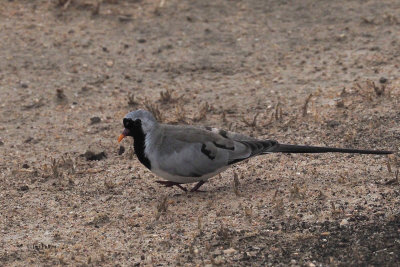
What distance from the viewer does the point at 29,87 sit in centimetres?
857

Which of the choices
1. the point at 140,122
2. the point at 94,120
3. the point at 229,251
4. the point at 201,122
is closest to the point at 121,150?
the point at 94,120

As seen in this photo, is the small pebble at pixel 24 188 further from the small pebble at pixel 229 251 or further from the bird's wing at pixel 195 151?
the small pebble at pixel 229 251

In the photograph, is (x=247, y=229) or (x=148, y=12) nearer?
(x=247, y=229)

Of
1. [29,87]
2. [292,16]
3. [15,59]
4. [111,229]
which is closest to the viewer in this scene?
[111,229]

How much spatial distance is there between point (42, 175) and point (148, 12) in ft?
13.9

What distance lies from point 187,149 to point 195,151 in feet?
0.20

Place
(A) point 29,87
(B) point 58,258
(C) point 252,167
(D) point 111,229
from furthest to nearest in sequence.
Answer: (A) point 29,87, (C) point 252,167, (D) point 111,229, (B) point 58,258

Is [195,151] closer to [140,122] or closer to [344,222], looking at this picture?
[140,122]

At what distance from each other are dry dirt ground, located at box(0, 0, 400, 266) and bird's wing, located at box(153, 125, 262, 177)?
284mm

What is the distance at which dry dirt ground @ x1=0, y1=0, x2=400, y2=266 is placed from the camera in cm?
533

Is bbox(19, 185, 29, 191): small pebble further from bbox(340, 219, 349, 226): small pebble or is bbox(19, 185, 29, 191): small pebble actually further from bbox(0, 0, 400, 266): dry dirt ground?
bbox(340, 219, 349, 226): small pebble

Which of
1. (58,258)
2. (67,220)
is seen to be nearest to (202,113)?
(67,220)

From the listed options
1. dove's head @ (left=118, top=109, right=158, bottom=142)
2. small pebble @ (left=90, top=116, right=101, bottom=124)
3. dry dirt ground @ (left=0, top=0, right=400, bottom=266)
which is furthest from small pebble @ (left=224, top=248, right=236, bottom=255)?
small pebble @ (left=90, top=116, right=101, bottom=124)

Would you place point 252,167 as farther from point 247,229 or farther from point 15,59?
point 15,59
